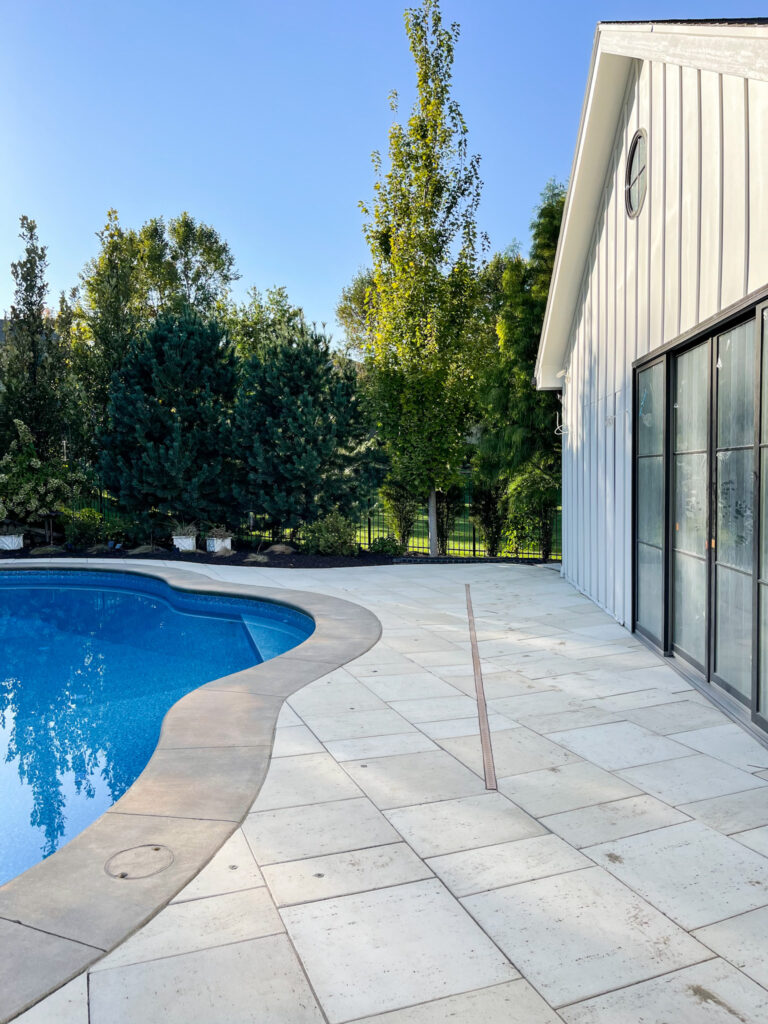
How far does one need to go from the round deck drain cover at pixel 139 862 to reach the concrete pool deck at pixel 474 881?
0.20 meters

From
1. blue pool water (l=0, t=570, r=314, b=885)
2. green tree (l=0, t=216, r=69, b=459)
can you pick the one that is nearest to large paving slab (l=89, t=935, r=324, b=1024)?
blue pool water (l=0, t=570, r=314, b=885)

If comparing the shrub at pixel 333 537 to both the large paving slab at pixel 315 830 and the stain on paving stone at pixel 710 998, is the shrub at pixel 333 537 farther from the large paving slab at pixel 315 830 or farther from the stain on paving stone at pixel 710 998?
the stain on paving stone at pixel 710 998

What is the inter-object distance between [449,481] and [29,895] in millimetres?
11148

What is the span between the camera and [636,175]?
6.66m

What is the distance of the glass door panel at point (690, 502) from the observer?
5176 mm

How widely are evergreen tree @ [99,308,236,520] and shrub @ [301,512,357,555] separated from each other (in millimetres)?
2025

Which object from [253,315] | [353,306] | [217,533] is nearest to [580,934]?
[217,533]

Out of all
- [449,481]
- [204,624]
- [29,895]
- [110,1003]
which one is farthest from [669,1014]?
[449,481]

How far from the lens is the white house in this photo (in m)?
4.20

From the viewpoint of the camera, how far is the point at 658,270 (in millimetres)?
5910

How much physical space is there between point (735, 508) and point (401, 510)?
1131cm

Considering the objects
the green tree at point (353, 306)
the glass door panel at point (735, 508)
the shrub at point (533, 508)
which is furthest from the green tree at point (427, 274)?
the green tree at point (353, 306)

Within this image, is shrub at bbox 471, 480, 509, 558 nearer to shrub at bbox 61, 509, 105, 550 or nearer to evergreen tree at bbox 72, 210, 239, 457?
evergreen tree at bbox 72, 210, 239, 457

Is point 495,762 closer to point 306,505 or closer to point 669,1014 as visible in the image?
point 669,1014
